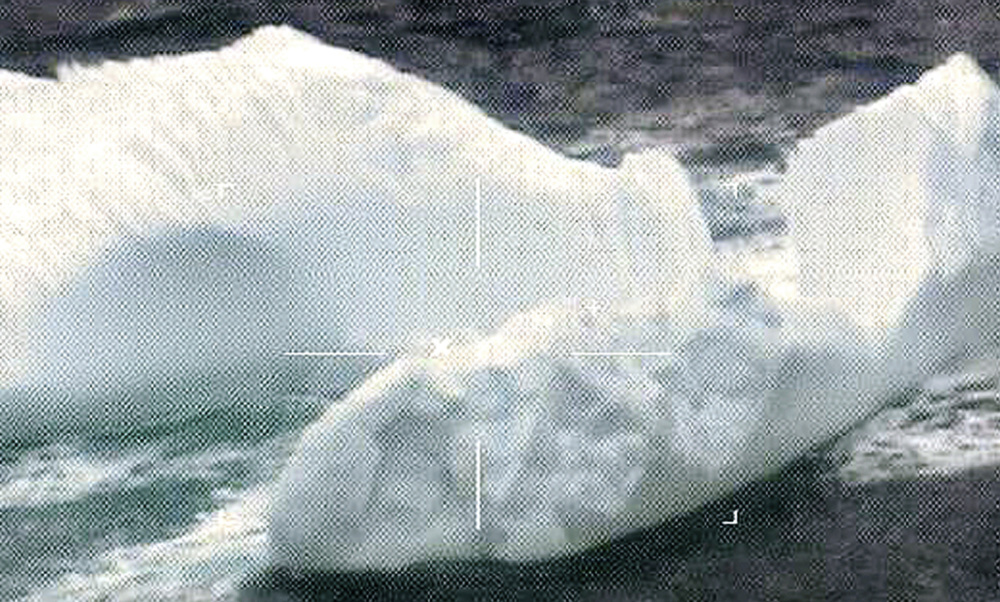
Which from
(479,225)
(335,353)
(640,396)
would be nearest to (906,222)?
(479,225)

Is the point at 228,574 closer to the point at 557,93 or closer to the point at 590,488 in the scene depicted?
the point at 590,488

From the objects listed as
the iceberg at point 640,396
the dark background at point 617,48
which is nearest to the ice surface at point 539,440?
the iceberg at point 640,396

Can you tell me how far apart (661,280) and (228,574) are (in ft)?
3.45

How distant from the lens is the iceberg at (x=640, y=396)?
4.64 meters

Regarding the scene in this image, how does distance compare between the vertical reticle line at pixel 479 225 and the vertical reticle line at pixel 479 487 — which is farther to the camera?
the vertical reticle line at pixel 479 225

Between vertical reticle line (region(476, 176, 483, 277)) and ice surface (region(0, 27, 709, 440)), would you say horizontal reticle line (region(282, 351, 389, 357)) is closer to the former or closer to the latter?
ice surface (region(0, 27, 709, 440))

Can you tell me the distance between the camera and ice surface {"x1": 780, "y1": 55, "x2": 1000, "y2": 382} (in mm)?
5492

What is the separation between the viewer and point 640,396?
4793 mm

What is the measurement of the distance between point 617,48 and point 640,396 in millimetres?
4291

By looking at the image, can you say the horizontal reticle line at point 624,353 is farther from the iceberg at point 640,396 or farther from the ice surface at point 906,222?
the ice surface at point 906,222

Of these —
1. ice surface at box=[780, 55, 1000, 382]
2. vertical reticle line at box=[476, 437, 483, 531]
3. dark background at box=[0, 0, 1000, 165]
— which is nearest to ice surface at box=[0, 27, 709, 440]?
ice surface at box=[780, 55, 1000, 382]

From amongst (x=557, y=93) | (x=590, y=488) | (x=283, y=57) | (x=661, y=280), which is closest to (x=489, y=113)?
(x=557, y=93)

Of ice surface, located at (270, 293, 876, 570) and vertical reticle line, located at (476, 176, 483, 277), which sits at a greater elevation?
vertical reticle line, located at (476, 176, 483, 277)

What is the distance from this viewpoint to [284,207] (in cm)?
574
